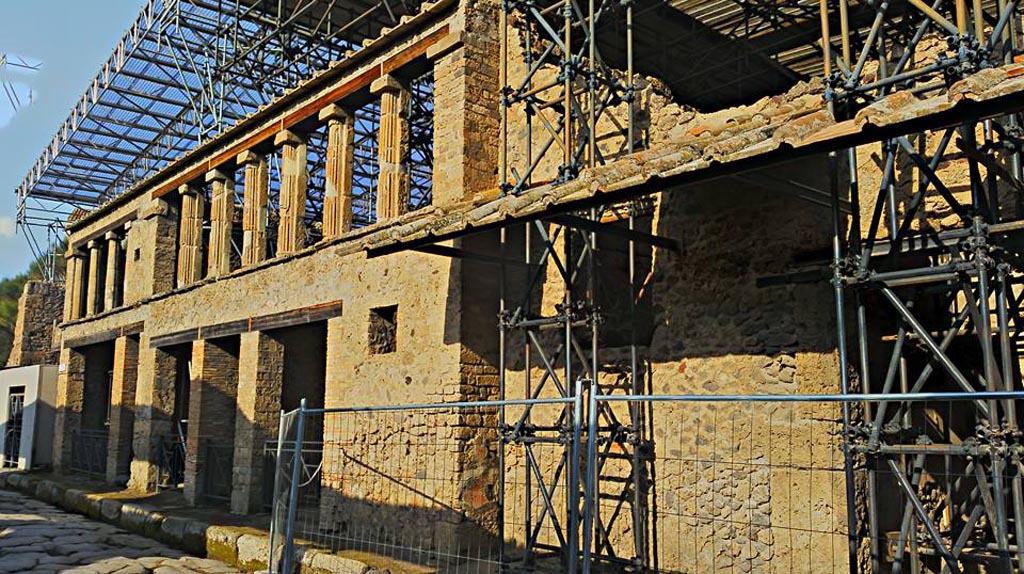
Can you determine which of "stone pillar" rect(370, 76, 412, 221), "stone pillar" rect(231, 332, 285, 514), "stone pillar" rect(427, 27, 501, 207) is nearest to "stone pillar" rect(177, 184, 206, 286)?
"stone pillar" rect(231, 332, 285, 514)

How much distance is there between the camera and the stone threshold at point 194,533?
30.6ft

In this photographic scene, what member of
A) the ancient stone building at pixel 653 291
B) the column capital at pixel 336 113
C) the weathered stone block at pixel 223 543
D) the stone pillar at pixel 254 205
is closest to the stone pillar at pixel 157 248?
the ancient stone building at pixel 653 291

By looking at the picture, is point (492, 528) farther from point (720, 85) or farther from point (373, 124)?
point (373, 124)

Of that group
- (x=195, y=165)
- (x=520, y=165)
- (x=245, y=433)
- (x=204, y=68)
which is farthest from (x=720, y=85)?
(x=204, y=68)

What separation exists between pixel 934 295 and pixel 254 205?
11.1 m

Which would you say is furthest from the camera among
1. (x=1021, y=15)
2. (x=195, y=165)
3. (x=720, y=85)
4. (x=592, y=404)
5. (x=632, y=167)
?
(x=195, y=165)

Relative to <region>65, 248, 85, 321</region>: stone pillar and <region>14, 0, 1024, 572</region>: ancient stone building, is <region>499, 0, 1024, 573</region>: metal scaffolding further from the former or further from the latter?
<region>65, 248, 85, 321</region>: stone pillar

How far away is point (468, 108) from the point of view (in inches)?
402

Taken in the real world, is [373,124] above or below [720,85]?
above

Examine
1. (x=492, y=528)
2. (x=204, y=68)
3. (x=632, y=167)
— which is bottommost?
(x=492, y=528)

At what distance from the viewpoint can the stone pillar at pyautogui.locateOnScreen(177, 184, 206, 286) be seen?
17.1 meters

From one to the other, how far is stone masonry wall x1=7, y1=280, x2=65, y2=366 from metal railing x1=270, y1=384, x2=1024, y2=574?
2330 centimetres

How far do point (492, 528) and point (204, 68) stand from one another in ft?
48.4

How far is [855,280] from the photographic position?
246 inches
